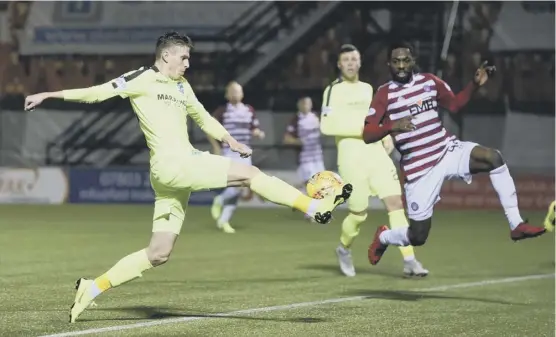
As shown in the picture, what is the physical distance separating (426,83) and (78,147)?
19.7 metres

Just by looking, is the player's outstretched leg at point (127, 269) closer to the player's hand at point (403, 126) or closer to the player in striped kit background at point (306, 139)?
the player's hand at point (403, 126)

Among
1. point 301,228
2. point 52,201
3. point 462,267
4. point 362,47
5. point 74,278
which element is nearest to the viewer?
point 74,278

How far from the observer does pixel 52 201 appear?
24766 mm

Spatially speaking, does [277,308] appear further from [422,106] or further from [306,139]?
[306,139]

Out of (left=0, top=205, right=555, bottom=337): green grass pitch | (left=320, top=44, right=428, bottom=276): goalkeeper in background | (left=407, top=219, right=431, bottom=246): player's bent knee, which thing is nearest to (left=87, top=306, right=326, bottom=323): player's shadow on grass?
(left=0, top=205, right=555, bottom=337): green grass pitch

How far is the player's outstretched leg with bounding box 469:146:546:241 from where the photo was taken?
8.98 metres

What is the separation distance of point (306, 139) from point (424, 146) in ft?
41.8

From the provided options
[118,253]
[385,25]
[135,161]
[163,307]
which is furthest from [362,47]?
[163,307]

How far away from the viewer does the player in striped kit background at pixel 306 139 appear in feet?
71.5

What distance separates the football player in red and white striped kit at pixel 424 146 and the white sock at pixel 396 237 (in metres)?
0.06

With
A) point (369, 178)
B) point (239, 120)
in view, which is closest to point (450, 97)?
point (369, 178)

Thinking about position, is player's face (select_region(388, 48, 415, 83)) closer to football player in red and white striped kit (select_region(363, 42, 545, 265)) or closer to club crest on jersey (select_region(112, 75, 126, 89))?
football player in red and white striped kit (select_region(363, 42, 545, 265))

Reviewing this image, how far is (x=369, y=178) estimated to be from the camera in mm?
11492

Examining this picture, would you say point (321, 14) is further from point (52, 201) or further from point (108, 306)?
point (108, 306)
